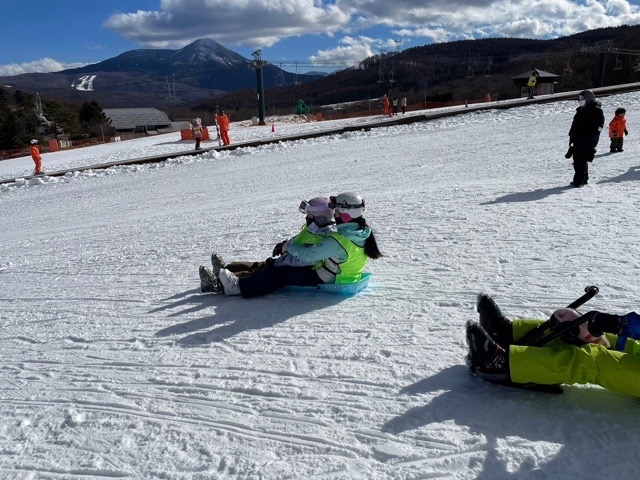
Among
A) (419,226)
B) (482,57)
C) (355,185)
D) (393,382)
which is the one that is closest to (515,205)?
(419,226)

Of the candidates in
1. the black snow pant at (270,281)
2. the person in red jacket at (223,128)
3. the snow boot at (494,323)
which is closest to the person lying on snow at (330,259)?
the black snow pant at (270,281)

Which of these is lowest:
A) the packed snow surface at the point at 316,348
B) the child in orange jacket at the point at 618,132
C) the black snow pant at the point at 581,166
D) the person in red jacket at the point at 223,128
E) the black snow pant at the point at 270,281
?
the packed snow surface at the point at 316,348

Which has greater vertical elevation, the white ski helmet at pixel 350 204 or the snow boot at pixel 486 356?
the white ski helmet at pixel 350 204

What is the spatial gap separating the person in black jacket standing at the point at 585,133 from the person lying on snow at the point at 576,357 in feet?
19.7

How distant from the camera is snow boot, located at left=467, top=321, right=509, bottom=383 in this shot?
9.84ft

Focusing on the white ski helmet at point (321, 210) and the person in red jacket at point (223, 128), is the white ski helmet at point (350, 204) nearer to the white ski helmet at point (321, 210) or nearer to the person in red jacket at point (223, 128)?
the white ski helmet at point (321, 210)

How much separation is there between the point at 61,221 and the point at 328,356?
9.65 metres

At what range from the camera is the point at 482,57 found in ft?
402

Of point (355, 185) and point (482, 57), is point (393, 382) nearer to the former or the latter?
point (355, 185)

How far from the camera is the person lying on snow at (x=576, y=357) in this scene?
8.78 ft

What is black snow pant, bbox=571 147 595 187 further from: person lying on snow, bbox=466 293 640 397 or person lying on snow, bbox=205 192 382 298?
person lying on snow, bbox=466 293 640 397

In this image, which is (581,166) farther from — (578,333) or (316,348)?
(316,348)

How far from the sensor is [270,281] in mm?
4875

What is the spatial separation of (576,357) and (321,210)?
98.7 inches
